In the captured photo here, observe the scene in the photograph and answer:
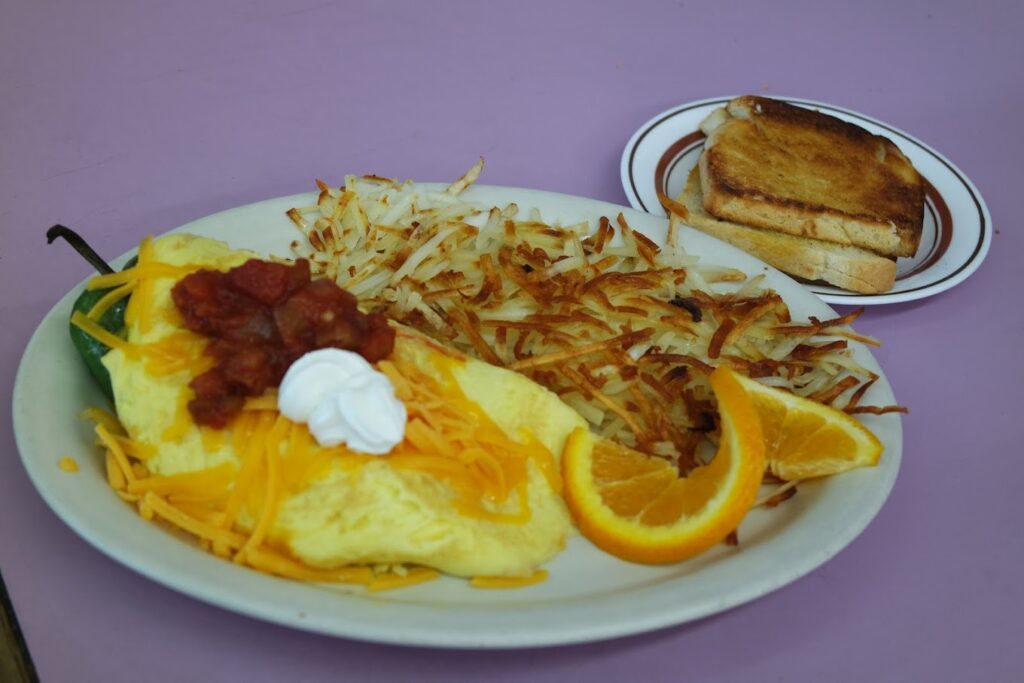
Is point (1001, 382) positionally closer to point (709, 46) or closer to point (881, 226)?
point (881, 226)

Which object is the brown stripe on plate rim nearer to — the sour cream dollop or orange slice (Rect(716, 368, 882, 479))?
orange slice (Rect(716, 368, 882, 479))

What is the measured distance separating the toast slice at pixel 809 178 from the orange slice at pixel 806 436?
1171 mm

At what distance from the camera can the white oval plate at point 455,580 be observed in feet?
5.64

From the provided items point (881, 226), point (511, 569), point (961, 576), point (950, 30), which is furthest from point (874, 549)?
point (950, 30)

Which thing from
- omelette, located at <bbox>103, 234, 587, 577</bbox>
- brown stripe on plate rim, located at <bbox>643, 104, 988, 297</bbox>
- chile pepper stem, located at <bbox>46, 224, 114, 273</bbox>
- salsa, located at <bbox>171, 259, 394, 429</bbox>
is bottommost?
brown stripe on plate rim, located at <bbox>643, 104, 988, 297</bbox>

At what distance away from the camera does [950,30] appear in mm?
4879

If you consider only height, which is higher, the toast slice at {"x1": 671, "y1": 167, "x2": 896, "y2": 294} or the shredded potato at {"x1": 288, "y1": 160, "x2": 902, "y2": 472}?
the shredded potato at {"x1": 288, "y1": 160, "x2": 902, "y2": 472}

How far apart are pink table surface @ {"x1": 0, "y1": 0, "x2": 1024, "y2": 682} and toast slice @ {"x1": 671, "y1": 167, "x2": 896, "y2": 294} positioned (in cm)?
17

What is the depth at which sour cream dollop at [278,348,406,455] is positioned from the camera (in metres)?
1.87

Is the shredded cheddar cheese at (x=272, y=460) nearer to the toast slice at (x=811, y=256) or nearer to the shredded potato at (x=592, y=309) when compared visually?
the shredded potato at (x=592, y=309)

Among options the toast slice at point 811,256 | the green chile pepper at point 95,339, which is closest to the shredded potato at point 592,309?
the toast slice at point 811,256

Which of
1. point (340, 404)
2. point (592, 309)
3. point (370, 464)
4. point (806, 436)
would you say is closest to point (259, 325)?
point (340, 404)

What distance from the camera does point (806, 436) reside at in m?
2.19

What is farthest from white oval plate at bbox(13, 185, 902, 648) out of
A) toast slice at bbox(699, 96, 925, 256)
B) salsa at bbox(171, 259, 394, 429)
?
toast slice at bbox(699, 96, 925, 256)
